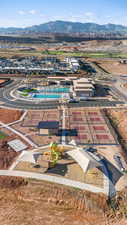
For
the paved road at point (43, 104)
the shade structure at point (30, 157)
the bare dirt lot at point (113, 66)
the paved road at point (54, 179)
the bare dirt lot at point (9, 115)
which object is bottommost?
the paved road at point (54, 179)

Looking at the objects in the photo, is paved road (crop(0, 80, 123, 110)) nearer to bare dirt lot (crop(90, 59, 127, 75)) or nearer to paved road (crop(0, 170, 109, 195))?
paved road (crop(0, 170, 109, 195))

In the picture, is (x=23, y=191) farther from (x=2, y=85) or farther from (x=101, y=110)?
(x=2, y=85)

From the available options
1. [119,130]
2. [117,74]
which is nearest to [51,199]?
[119,130]

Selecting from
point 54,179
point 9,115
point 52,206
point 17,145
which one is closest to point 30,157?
point 54,179

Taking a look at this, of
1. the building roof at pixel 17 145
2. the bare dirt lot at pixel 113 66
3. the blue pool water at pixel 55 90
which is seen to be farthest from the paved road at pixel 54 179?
the bare dirt lot at pixel 113 66

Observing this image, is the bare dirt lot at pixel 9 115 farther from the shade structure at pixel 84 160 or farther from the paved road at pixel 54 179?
the shade structure at pixel 84 160

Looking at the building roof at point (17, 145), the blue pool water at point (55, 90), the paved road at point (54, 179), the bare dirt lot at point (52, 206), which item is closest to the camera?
the bare dirt lot at point (52, 206)

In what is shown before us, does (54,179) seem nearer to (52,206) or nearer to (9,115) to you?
(52,206)
